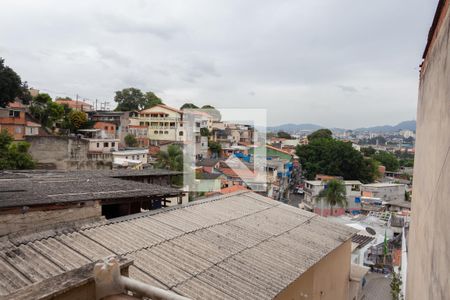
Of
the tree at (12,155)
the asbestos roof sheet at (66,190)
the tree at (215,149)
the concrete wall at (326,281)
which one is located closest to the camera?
the asbestos roof sheet at (66,190)

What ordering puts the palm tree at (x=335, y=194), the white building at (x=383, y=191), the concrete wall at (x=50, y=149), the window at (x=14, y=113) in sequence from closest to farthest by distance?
the concrete wall at (x=50, y=149) → the window at (x=14, y=113) → the palm tree at (x=335, y=194) → the white building at (x=383, y=191)

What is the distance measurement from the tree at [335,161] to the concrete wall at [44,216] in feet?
145

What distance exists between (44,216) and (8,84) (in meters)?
26.3

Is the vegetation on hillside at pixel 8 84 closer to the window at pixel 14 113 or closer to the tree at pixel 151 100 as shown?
the window at pixel 14 113

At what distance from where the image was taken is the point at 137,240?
5.51 metres

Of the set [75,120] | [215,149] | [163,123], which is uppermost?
[163,123]

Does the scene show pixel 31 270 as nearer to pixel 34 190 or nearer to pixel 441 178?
pixel 34 190

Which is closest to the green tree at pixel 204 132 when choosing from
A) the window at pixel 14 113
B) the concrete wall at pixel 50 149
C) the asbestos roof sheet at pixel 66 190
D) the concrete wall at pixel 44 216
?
the concrete wall at pixel 50 149

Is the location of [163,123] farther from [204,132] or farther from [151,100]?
[151,100]

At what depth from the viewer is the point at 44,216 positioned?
575cm

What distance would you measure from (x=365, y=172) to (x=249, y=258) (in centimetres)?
4723

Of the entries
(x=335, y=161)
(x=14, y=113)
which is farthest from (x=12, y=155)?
(x=335, y=161)

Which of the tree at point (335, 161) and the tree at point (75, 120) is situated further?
the tree at point (335, 161)

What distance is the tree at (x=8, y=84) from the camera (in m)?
26.5
